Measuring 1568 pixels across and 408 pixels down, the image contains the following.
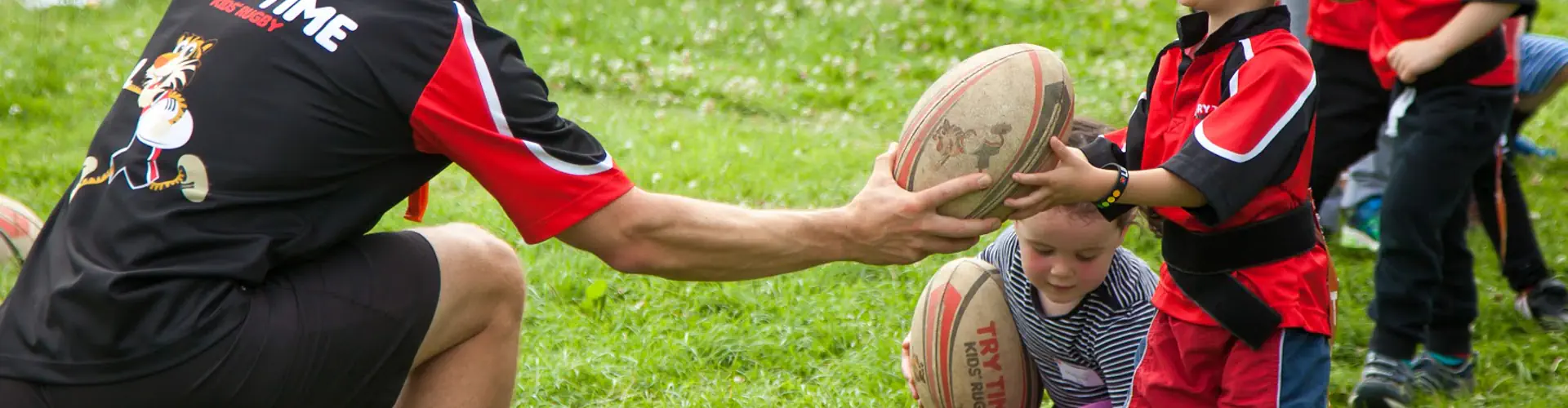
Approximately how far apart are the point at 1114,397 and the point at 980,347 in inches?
13.6

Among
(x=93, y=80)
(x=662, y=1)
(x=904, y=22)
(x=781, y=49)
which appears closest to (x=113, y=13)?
(x=93, y=80)

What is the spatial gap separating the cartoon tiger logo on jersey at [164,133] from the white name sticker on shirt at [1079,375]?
2.02 metres

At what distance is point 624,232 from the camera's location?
9.64 feet

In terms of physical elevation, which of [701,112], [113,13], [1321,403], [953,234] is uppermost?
[953,234]

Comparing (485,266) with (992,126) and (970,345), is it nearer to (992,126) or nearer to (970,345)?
Answer: (992,126)

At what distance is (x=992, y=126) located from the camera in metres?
2.92

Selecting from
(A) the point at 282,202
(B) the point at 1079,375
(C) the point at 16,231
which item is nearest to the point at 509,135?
(A) the point at 282,202

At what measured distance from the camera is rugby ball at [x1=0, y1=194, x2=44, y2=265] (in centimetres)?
502

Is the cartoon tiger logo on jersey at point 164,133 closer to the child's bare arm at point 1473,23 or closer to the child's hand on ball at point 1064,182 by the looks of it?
the child's hand on ball at point 1064,182

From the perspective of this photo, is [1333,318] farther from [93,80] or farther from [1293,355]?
[93,80]

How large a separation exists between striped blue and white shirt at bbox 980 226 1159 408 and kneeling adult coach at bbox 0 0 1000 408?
0.69 m

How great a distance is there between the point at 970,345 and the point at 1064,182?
870 mm

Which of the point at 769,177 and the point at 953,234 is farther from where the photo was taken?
the point at 769,177

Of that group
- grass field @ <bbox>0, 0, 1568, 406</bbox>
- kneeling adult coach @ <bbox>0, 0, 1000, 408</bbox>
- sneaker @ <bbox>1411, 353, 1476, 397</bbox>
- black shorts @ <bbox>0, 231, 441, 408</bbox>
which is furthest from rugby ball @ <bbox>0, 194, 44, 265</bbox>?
sneaker @ <bbox>1411, 353, 1476, 397</bbox>
